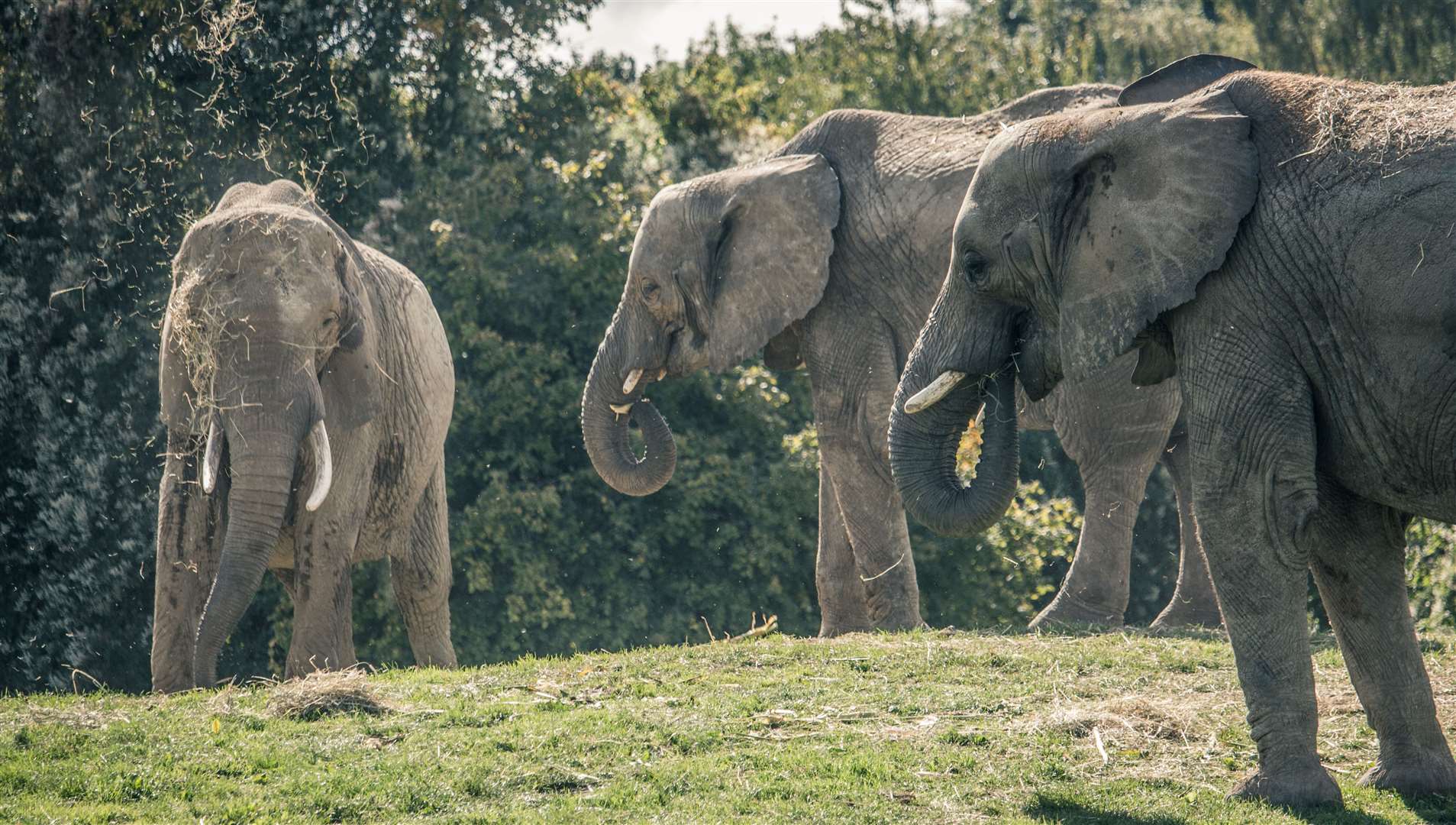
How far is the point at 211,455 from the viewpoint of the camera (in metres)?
11.0

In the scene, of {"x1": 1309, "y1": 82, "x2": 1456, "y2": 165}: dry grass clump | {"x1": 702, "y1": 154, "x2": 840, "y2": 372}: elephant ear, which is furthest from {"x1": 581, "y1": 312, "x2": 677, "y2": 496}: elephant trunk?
{"x1": 1309, "y1": 82, "x2": 1456, "y2": 165}: dry grass clump

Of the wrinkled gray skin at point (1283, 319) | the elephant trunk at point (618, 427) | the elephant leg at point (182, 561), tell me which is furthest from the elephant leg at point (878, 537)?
the wrinkled gray skin at point (1283, 319)

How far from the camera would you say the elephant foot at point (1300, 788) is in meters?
6.98

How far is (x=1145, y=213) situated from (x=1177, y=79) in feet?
4.54

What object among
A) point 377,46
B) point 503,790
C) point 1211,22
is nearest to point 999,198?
point 503,790

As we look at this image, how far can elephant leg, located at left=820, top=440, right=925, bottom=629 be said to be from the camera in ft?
41.6

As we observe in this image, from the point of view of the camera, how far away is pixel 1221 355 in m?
7.05

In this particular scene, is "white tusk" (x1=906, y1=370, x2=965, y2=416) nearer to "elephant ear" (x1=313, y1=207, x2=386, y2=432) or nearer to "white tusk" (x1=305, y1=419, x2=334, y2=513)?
"white tusk" (x1=305, y1=419, x2=334, y2=513)

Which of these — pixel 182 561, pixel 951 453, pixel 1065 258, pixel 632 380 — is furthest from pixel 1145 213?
pixel 182 561

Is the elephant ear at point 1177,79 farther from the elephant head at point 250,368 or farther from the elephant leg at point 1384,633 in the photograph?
the elephant head at point 250,368

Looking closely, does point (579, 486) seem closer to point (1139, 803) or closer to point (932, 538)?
point (932, 538)

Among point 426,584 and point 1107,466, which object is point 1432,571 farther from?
point 426,584

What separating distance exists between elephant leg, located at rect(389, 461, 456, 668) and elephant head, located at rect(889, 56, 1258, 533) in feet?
22.0

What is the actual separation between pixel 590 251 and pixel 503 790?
14.6 m
